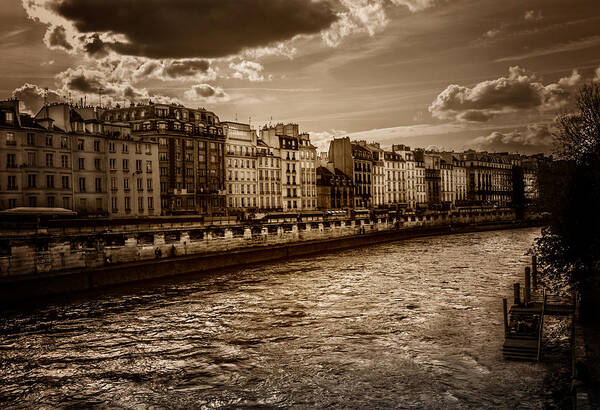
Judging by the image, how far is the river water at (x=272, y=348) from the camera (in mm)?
12094

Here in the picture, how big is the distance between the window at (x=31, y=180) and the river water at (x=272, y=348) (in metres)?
22.9

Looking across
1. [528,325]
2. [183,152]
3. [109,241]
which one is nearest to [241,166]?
[183,152]

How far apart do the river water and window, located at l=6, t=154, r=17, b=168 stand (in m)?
23.1

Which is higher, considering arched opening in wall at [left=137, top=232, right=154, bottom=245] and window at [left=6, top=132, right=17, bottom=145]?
window at [left=6, top=132, right=17, bottom=145]

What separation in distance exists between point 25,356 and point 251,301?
9.59m

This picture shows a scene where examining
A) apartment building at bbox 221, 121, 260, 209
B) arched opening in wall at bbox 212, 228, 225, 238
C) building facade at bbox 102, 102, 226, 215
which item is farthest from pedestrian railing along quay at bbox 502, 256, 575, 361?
apartment building at bbox 221, 121, 260, 209

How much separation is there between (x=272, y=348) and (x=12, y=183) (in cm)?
3647

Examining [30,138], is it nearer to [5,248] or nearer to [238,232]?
[238,232]

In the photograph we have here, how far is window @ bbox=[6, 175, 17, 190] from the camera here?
141ft

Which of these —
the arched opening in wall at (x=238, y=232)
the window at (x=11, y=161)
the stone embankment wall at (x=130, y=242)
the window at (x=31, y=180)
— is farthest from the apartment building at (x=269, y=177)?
the window at (x=11, y=161)

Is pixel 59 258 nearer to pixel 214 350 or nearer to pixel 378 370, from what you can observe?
pixel 214 350

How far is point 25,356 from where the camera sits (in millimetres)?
15555

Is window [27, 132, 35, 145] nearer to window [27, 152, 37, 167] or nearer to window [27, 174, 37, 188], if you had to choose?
window [27, 152, 37, 167]

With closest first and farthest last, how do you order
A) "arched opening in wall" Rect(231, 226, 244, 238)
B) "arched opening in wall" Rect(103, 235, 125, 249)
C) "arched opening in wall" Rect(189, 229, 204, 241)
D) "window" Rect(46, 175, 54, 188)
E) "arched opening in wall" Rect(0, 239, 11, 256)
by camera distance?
"arched opening in wall" Rect(0, 239, 11, 256)
"arched opening in wall" Rect(103, 235, 125, 249)
"arched opening in wall" Rect(189, 229, 204, 241)
"arched opening in wall" Rect(231, 226, 244, 238)
"window" Rect(46, 175, 54, 188)
